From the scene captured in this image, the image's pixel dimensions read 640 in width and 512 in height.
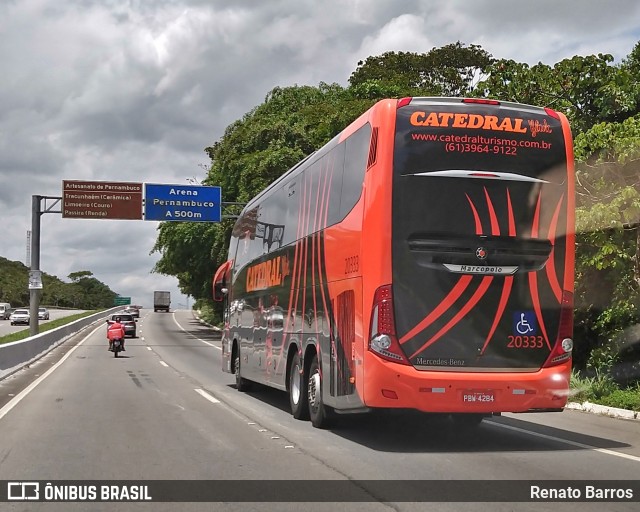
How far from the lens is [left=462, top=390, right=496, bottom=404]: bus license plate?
29.8ft

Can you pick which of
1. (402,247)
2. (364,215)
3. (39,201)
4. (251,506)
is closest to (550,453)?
(402,247)

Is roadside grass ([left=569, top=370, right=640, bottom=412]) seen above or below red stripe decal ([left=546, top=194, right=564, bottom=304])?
below

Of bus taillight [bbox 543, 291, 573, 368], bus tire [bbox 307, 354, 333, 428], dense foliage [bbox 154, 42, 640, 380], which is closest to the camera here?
bus taillight [bbox 543, 291, 573, 368]

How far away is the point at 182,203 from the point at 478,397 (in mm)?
30738

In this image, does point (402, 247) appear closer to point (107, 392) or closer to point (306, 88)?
point (107, 392)

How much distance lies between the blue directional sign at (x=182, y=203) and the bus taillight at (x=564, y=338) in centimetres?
3016

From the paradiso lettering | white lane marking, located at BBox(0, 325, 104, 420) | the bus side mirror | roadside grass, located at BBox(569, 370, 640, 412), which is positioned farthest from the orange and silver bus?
the bus side mirror

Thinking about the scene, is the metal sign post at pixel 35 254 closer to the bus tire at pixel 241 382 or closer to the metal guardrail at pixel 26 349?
the metal guardrail at pixel 26 349

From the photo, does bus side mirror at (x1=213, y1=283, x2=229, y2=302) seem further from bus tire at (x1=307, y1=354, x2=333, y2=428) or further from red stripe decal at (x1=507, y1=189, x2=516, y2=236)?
red stripe decal at (x1=507, y1=189, x2=516, y2=236)

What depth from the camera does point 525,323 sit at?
30.7 feet

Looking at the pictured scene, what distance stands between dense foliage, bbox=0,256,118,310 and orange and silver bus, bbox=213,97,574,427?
287 feet

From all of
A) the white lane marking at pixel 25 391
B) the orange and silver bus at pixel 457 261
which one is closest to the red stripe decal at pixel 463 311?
the orange and silver bus at pixel 457 261

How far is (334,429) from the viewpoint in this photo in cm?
1116

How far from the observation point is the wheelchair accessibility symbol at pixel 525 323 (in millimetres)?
9312
